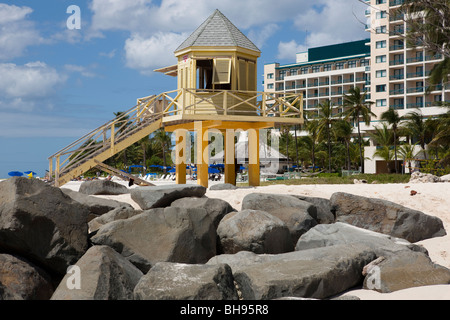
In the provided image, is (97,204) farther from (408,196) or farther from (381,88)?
(381,88)

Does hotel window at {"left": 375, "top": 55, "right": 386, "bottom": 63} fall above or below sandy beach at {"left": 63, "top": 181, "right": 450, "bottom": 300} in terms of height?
above

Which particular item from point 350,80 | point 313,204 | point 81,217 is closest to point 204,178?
point 313,204

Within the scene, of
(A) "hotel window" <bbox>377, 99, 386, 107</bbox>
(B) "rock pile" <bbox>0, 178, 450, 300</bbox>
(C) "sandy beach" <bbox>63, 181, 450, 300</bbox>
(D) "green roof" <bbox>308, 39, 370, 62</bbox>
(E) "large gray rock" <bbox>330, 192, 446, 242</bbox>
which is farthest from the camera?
(D) "green roof" <bbox>308, 39, 370, 62</bbox>

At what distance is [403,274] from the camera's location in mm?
8328

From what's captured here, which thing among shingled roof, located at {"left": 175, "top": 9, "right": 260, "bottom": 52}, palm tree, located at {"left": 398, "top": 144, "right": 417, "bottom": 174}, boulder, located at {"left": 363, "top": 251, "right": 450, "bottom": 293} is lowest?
boulder, located at {"left": 363, "top": 251, "right": 450, "bottom": 293}

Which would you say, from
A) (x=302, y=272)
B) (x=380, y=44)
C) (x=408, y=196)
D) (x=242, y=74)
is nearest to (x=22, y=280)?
(x=302, y=272)

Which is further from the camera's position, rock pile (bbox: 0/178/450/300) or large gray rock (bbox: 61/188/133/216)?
large gray rock (bbox: 61/188/133/216)

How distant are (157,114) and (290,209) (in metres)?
11.0

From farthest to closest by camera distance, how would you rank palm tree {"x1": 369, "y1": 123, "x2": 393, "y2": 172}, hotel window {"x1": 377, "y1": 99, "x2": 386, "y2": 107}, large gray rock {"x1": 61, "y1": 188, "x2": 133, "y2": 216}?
hotel window {"x1": 377, "y1": 99, "x2": 386, "y2": 107}, palm tree {"x1": 369, "y1": 123, "x2": 393, "y2": 172}, large gray rock {"x1": 61, "y1": 188, "x2": 133, "y2": 216}

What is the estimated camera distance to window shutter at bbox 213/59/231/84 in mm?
21656

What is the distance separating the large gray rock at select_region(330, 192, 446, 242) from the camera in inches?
504

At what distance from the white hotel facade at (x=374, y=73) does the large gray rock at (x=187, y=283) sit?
3880 centimetres

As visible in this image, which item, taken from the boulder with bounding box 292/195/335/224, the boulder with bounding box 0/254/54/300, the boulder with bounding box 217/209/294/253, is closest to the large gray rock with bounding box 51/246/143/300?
the boulder with bounding box 0/254/54/300

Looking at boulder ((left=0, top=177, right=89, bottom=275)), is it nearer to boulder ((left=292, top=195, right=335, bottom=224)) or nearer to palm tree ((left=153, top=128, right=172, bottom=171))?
boulder ((left=292, top=195, right=335, bottom=224))
